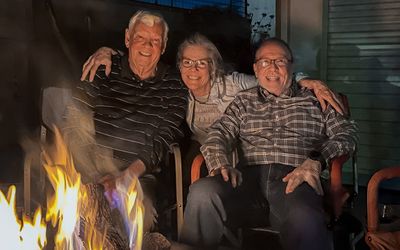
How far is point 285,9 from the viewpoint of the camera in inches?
167

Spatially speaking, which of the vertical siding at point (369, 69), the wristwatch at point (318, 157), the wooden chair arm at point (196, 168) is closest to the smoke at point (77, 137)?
the wooden chair arm at point (196, 168)

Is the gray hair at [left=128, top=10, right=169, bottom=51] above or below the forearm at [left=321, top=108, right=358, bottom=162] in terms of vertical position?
above

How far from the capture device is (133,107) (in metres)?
3.12

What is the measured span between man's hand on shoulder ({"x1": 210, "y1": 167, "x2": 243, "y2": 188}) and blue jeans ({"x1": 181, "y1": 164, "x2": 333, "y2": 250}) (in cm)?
3

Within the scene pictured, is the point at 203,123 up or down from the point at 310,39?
down

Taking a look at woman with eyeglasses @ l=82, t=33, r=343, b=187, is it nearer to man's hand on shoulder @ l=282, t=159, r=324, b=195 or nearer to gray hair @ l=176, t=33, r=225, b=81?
gray hair @ l=176, t=33, r=225, b=81

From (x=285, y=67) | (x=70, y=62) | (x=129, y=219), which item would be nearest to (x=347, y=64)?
(x=285, y=67)

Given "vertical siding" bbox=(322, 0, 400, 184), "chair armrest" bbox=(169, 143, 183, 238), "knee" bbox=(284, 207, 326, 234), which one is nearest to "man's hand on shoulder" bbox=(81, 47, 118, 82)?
"chair armrest" bbox=(169, 143, 183, 238)

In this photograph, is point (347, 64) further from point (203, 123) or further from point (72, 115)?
point (72, 115)

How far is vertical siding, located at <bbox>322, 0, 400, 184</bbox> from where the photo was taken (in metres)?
4.07

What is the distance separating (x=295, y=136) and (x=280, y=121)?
4.6 inches

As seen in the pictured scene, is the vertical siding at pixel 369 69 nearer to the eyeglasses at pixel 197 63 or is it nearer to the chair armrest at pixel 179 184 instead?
the eyeglasses at pixel 197 63

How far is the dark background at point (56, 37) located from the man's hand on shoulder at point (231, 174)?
162 cm

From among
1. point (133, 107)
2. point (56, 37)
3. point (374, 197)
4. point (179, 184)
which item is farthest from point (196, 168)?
point (56, 37)
